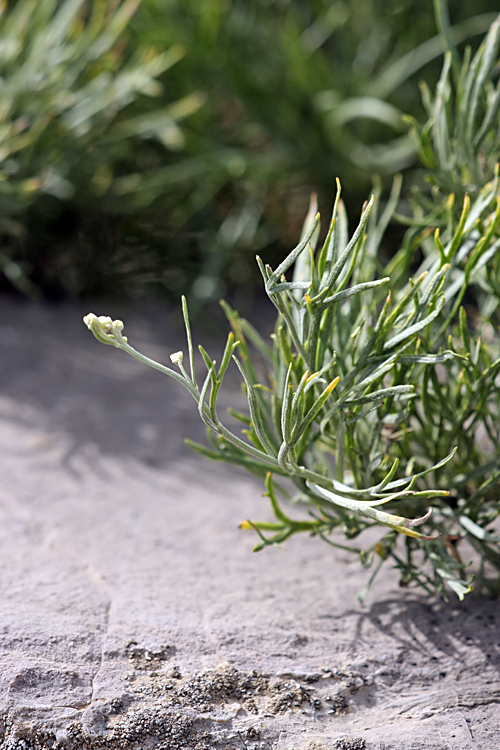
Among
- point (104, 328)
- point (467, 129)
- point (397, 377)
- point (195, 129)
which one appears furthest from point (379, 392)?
point (195, 129)

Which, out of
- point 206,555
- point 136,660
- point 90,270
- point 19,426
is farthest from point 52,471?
point 90,270

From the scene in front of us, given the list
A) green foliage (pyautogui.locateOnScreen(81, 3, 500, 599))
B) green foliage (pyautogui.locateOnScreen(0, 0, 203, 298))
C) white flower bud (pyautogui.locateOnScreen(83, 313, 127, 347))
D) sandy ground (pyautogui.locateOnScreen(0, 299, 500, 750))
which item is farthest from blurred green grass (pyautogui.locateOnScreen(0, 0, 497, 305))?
white flower bud (pyautogui.locateOnScreen(83, 313, 127, 347))

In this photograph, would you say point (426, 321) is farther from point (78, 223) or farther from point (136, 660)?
point (78, 223)

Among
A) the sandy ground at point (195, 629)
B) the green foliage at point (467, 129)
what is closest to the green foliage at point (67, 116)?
the sandy ground at point (195, 629)

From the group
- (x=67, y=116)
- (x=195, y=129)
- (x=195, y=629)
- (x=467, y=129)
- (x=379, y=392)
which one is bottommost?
(x=195, y=629)

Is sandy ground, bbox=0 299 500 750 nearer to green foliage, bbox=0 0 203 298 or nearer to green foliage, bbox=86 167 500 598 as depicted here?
green foliage, bbox=86 167 500 598

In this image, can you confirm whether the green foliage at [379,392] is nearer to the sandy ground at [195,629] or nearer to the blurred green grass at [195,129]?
the sandy ground at [195,629]

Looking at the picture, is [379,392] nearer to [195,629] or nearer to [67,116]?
[195,629]
